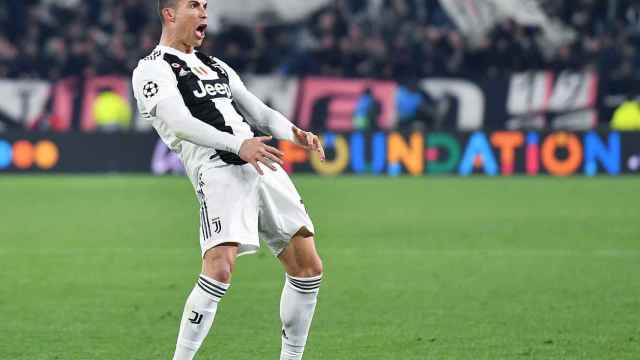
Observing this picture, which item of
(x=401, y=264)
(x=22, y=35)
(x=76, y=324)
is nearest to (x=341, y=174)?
(x=22, y=35)

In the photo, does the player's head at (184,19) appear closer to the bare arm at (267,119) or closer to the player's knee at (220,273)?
the bare arm at (267,119)

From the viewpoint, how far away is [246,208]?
6.51 meters

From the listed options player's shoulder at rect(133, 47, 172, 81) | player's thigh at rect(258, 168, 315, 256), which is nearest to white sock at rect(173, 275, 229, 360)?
player's thigh at rect(258, 168, 315, 256)

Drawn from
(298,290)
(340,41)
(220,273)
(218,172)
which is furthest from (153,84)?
(340,41)

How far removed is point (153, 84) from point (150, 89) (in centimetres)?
3

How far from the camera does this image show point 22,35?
27.4 metres

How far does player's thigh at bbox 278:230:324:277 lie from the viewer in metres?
6.73

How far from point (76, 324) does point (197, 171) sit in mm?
2487

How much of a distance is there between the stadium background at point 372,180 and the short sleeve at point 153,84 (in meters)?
1.70

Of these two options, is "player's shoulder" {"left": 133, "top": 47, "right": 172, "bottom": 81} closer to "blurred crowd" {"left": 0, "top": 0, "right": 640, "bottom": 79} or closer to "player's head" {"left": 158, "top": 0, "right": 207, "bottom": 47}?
"player's head" {"left": 158, "top": 0, "right": 207, "bottom": 47}

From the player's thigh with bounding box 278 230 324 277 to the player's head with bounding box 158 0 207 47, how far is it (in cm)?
103

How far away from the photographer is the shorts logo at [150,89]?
650 cm

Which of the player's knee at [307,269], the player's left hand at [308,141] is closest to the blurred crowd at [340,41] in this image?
the player's left hand at [308,141]

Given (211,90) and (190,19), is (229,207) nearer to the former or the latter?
→ (211,90)
